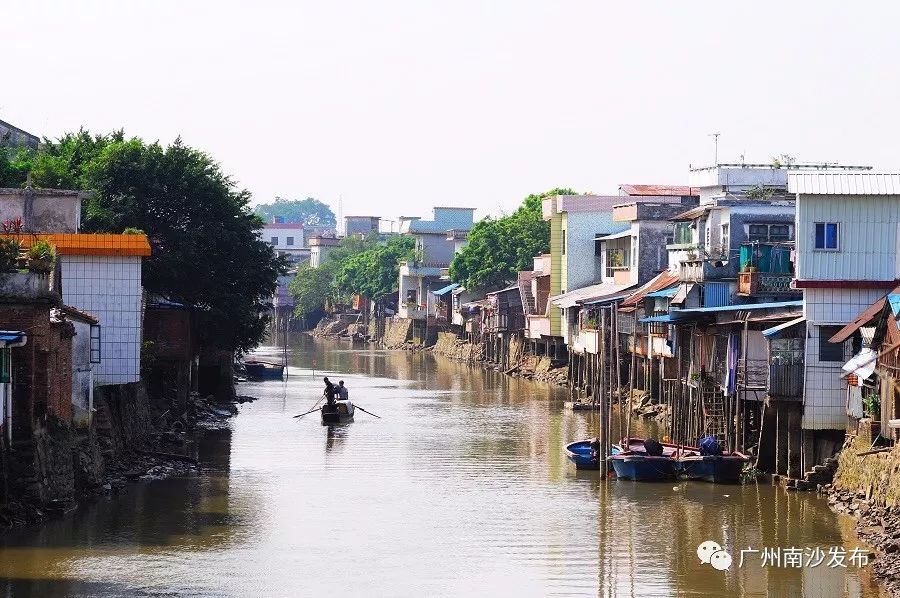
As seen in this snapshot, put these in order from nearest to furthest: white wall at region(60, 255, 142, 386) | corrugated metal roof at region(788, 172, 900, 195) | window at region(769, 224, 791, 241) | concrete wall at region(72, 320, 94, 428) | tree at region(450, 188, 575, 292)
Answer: concrete wall at region(72, 320, 94, 428) < corrugated metal roof at region(788, 172, 900, 195) < white wall at region(60, 255, 142, 386) < window at region(769, 224, 791, 241) < tree at region(450, 188, 575, 292)

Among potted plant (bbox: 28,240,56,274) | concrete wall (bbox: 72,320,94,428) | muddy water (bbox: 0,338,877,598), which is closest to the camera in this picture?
muddy water (bbox: 0,338,877,598)

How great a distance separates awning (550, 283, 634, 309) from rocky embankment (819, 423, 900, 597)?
29168 mm

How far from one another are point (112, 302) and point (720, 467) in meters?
15.0

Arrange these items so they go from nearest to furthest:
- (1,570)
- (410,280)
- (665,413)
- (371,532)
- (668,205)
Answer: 1. (1,570)
2. (371,532)
3. (665,413)
4. (668,205)
5. (410,280)

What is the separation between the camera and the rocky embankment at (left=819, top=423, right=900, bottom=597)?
27516mm

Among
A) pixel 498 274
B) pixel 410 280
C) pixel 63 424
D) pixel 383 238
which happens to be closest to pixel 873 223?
pixel 63 424

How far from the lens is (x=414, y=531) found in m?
32.4

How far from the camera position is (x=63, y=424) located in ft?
107

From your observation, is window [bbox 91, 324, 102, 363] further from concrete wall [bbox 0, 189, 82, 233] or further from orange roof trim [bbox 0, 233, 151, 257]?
concrete wall [bbox 0, 189, 82, 233]

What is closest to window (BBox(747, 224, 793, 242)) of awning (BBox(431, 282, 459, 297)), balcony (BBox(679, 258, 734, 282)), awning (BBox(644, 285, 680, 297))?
balcony (BBox(679, 258, 734, 282))

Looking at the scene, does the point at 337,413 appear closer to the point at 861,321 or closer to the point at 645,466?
the point at 645,466

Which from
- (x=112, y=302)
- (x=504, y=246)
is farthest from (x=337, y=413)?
(x=504, y=246)

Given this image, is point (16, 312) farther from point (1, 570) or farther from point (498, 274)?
point (498, 274)

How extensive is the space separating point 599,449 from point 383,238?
399ft
